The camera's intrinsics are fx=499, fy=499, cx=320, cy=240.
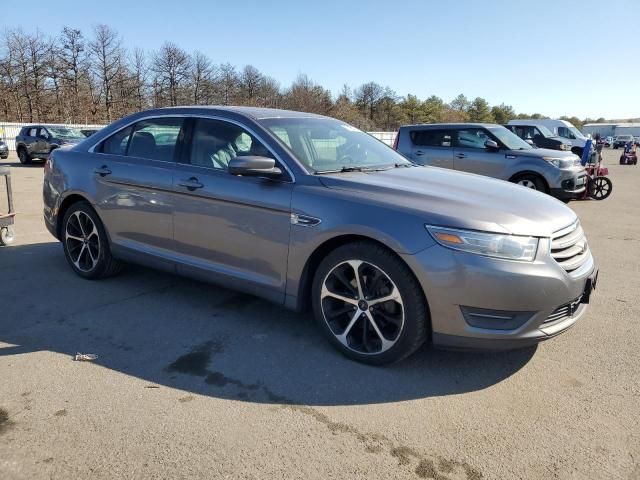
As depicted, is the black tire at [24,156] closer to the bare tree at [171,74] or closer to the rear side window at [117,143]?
the rear side window at [117,143]

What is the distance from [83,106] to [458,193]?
56838 mm

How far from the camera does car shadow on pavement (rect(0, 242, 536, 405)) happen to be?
3072 millimetres

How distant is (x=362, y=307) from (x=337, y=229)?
542 millimetres

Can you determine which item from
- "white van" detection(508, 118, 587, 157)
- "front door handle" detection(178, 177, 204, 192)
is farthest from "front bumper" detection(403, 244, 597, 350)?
"white van" detection(508, 118, 587, 157)

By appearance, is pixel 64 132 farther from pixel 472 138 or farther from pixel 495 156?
pixel 495 156

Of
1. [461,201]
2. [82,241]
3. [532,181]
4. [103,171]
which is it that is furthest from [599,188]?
[82,241]

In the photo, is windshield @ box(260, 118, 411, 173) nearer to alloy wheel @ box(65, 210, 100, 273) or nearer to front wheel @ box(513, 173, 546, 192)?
alloy wheel @ box(65, 210, 100, 273)

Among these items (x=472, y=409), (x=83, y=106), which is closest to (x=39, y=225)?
(x=472, y=409)

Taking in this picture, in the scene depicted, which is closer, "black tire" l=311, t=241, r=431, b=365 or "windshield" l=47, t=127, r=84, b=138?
"black tire" l=311, t=241, r=431, b=365

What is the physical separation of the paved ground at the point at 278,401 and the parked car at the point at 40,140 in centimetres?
1818

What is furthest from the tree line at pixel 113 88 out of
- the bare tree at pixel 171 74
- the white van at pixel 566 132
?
the white van at pixel 566 132

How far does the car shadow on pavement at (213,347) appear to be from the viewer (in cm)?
307

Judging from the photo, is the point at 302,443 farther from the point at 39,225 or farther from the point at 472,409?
the point at 39,225

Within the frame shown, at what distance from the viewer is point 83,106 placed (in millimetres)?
52219
